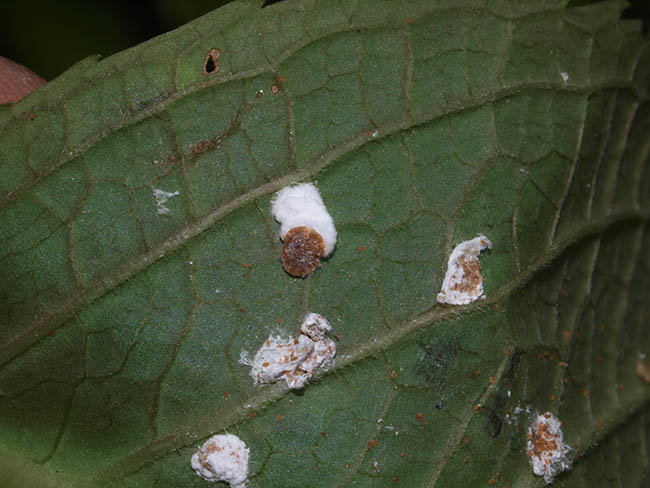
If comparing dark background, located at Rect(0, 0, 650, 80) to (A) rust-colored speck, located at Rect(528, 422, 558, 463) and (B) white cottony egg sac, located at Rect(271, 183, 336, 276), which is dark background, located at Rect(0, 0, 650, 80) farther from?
(A) rust-colored speck, located at Rect(528, 422, 558, 463)

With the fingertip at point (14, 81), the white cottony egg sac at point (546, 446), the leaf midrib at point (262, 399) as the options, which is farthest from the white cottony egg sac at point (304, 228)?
the fingertip at point (14, 81)

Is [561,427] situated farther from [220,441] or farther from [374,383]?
[220,441]

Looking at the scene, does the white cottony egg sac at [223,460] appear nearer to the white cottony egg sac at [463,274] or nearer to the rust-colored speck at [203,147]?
the white cottony egg sac at [463,274]

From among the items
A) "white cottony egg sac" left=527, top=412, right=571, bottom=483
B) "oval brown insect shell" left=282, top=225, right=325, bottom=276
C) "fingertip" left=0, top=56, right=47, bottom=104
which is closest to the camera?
"oval brown insect shell" left=282, top=225, right=325, bottom=276

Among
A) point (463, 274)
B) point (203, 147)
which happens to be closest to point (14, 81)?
point (203, 147)

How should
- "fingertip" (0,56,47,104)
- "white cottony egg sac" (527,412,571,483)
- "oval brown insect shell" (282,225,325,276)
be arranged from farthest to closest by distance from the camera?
"fingertip" (0,56,47,104)
"white cottony egg sac" (527,412,571,483)
"oval brown insect shell" (282,225,325,276)

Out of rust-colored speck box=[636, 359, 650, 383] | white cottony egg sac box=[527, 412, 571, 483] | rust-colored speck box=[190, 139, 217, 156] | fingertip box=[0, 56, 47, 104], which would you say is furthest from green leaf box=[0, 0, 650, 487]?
rust-colored speck box=[636, 359, 650, 383]

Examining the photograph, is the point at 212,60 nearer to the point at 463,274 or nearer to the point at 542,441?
the point at 463,274

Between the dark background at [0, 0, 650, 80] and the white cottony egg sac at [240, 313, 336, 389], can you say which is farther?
the dark background at [0, 0, 650, 80]
